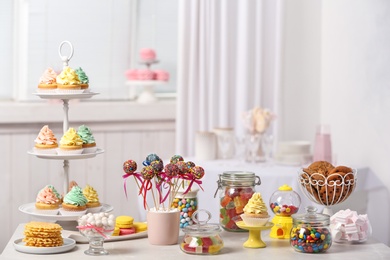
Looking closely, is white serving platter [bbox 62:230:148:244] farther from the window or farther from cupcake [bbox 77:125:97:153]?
the window

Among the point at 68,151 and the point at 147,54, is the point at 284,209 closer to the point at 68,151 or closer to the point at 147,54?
the point at 68,151

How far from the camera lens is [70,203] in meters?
2.42

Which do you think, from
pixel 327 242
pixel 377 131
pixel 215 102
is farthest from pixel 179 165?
pixel 215 102

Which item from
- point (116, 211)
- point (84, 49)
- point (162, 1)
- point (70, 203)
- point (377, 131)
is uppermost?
point (162, 1)

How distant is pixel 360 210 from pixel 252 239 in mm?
1373

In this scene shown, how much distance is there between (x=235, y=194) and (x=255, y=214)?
7.9 inches

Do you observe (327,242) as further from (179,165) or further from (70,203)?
(70,203)

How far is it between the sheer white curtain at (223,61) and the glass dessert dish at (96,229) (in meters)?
2.08

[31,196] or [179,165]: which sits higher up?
[179,165]

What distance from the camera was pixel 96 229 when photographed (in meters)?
2.19

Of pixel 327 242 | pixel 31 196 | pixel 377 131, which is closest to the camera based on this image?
pixel 327 242

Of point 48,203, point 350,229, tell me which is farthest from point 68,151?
point 350,229

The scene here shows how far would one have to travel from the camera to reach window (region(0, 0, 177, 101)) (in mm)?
4270

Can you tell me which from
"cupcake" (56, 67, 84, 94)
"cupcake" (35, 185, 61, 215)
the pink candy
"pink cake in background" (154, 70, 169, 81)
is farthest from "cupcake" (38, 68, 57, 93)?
"pink cake in background" (154, 70, 169, 81)
